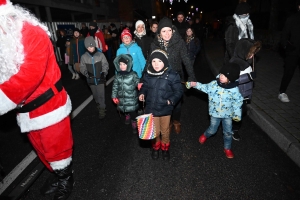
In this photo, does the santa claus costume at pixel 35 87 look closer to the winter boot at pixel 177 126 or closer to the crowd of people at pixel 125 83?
the crowd of people at pixel 125 83

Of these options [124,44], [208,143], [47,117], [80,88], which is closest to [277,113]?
[208,143]

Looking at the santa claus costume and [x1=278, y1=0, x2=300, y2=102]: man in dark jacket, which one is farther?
[x1=278, y1=0, x2=300, y2=102]: man in dark jacket

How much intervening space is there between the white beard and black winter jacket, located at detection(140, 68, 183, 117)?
1723 millimetres

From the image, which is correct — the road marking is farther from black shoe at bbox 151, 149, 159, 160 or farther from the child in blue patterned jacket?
the child in blue patterned jacket

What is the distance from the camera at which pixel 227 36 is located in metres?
3.98

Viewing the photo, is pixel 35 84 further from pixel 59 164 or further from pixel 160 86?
pixel 160 86

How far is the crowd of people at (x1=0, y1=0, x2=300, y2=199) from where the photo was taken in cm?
177

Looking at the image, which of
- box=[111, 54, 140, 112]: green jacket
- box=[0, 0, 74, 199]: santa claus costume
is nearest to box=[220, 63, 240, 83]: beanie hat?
box=[111, 54, 140, 112]: green jacket

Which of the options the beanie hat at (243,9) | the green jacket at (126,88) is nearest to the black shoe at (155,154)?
the green jacket at (126,88)

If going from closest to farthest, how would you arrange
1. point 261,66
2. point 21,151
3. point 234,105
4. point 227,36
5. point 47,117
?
point 47,117 < point 234,105 < point 21,151 < point 227,36 < point 261,66

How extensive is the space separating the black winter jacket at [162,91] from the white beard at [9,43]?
1.72 m

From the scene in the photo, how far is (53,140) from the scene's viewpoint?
→ 222 centimetres

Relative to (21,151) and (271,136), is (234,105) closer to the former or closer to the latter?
(271,136)

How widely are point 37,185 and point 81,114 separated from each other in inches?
96.1
